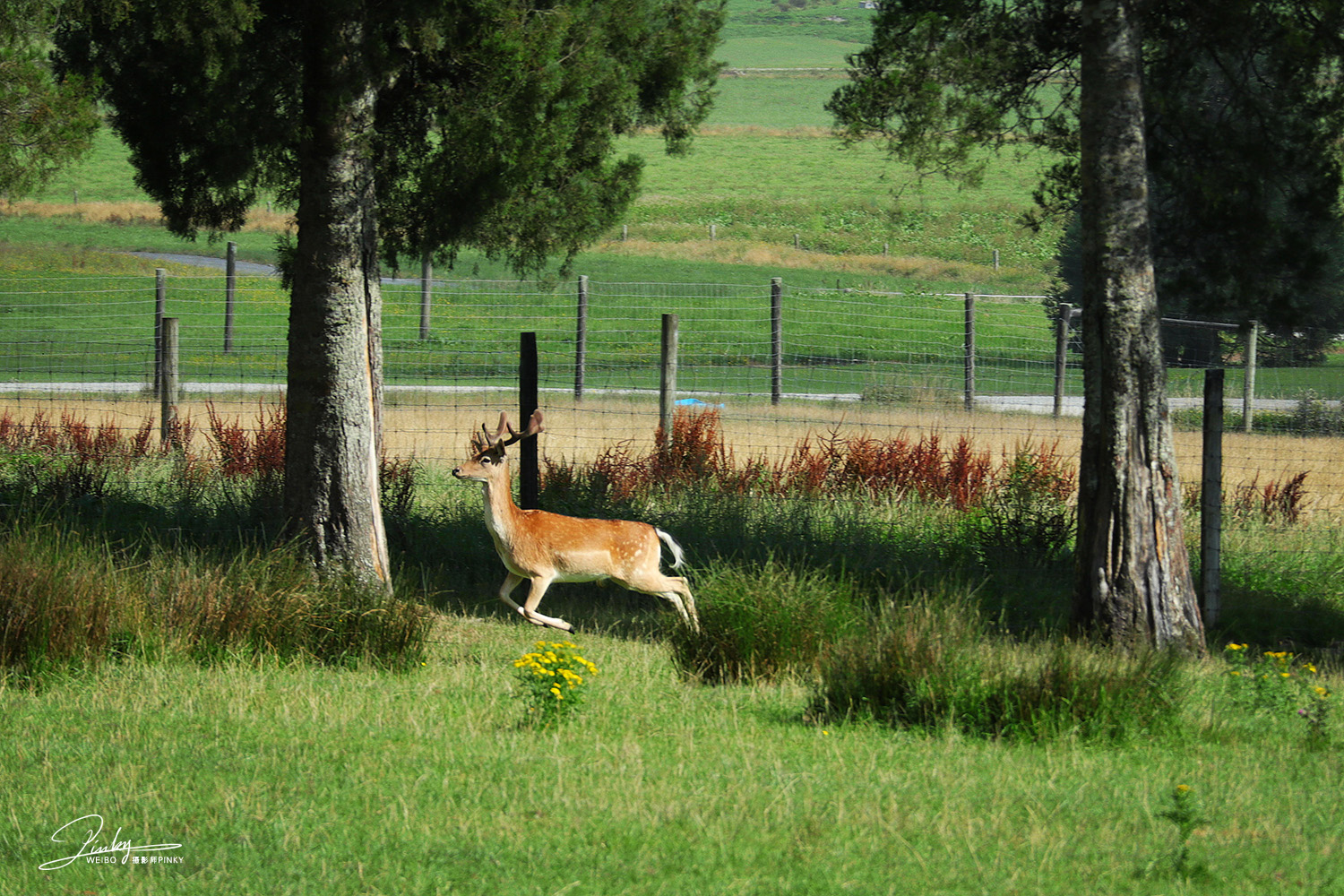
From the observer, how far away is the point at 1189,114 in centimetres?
997

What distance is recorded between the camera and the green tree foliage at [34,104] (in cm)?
826

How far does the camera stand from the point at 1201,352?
32469mm

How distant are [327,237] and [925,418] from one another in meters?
13.6

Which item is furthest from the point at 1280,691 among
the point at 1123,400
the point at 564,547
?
the point at 564,547

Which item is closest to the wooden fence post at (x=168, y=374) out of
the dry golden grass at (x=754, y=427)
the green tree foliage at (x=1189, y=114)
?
the dry golden grass at (x=754, y=427)

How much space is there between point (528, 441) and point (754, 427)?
9.61m

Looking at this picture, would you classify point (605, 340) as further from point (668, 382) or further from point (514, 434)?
point (514, 434)

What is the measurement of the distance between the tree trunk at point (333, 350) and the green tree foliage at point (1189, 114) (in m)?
3.39

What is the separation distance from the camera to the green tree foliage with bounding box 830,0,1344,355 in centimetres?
900

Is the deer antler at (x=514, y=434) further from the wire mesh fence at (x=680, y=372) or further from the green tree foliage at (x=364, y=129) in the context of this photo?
the wire mesh fence at (x=680, y=372)

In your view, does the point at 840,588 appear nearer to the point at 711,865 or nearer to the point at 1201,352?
the point at 711,865

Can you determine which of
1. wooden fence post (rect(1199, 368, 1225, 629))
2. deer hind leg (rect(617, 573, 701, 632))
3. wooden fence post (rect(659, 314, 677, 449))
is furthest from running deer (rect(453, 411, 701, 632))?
wooden fence post (rect(659, 314, 677, 449))

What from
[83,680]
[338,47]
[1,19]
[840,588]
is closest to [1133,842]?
[840,588]

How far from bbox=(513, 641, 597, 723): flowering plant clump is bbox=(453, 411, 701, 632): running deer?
2224mm
